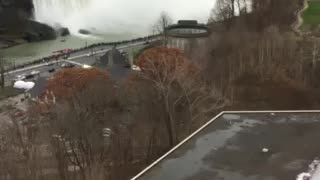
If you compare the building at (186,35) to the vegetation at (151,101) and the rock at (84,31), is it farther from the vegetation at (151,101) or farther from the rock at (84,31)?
the rock at (84,31)

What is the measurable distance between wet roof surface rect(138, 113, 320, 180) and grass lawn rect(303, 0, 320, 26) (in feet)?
55.6

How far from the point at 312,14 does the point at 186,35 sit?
714cm

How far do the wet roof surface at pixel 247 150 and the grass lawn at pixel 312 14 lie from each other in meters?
17.0

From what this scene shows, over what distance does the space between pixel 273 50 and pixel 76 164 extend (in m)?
11.2

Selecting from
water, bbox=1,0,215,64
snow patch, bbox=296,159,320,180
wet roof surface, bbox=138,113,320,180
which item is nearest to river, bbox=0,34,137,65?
water, bbox=1,0,215,64

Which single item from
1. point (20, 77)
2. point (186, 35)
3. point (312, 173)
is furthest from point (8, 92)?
point (312, 173)

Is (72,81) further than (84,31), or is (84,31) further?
(84,31)

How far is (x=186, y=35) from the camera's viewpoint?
32344mm

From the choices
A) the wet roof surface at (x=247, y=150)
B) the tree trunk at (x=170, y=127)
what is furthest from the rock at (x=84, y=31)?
the wet roof surface at (x=247, y=150)

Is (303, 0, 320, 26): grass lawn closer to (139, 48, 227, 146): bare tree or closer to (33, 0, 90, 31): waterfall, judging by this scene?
(139, 48, 227, 146): bare tree

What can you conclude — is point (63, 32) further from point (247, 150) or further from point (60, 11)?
point (247, 150)

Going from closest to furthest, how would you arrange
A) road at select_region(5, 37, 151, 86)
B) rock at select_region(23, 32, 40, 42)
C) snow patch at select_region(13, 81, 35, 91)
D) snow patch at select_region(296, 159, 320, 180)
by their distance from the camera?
snow patch at select_region(296, 159, 320, 180)
snow patch at select_region(13, 81, 35, 91)
road at select_region(5, 37, 151, 86)
rock at select_region(23, 32, 40, 42)

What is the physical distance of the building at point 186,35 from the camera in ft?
99.6

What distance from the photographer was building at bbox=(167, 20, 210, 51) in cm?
3036
